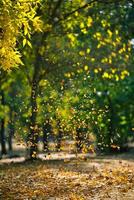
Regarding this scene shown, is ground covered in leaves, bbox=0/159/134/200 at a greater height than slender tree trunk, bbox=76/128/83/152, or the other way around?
slender tree trunk, bbox=76/128/83/152

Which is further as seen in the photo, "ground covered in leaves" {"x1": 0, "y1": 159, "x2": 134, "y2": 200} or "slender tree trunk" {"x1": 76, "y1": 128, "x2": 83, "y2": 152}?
"slender tree trunk" {"x1": 76, "y1": 128, "x2": 83, "y2": 152}

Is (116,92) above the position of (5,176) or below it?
above

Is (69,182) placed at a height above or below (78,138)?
below

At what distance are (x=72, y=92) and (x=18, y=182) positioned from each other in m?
6.29

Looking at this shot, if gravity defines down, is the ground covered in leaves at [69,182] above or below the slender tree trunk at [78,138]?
below

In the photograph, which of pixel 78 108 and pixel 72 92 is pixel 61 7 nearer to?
pixel 72 92

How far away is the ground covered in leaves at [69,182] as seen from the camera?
14.1 metres

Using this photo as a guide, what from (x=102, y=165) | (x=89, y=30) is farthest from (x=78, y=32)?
(x=102, y=165)

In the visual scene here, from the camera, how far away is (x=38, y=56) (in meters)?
26.2

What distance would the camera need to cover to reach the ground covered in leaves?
46.2 feet

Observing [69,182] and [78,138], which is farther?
[78,138]

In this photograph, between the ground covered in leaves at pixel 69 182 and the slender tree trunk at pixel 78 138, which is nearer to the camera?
the ground covered in leaves at pixel 69 182

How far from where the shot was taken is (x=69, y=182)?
1644 cm

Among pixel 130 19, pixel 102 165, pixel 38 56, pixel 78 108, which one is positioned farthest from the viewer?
pixel 130 19
